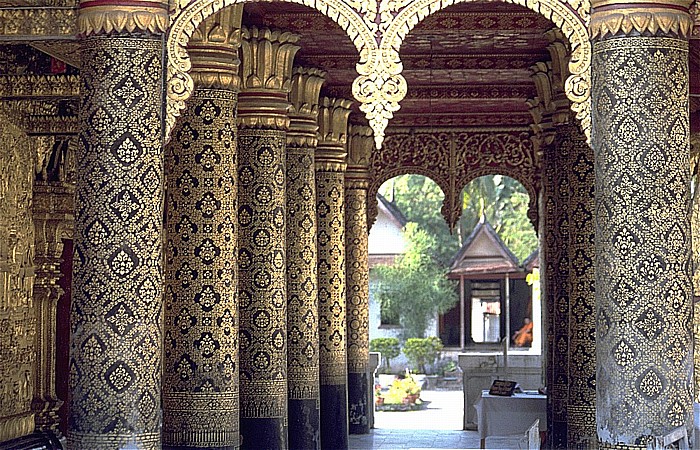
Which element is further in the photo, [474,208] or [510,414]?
[474,208]

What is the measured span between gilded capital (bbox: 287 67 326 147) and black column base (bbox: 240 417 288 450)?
2947mm

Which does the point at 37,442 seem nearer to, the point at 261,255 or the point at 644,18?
the point at 261,255

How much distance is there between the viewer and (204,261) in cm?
848

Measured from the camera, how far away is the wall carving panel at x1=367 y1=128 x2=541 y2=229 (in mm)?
17219

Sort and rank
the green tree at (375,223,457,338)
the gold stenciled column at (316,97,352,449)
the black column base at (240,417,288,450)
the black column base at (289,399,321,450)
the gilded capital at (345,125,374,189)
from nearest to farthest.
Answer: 1. the black column base at (240,417,288,450)
2. the black column base at (289,399,321,450)
3. the gold stenciled column at (316,97,352,449)
4. the gilded capital at (345,125,374,189)
5. the green tree at (375,223,457,338)

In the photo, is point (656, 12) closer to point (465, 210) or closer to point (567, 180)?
point (567, 180)

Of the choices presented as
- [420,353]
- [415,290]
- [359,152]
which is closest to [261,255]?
[359,152]

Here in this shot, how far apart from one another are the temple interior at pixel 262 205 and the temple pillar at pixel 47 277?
0.02 metres

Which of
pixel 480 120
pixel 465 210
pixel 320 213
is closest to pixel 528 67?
pixel 320 213

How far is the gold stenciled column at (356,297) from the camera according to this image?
16.2 meters

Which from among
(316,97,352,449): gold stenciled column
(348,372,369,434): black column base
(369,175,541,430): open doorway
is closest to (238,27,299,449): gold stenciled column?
(316,97,352,449): gold stenciled column

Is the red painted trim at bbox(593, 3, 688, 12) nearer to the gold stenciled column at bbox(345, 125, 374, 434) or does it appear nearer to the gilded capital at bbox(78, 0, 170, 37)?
the gilded capital at bbox(78, 0, 170, 37)

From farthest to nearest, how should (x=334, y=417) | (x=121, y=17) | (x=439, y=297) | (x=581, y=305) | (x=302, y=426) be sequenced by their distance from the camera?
(x=439, y=297) → (x=334, y=417) → (x=302, y=426) → (x=581, y=305) → (x=121, y=17)

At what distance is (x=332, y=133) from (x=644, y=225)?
7.98 m
